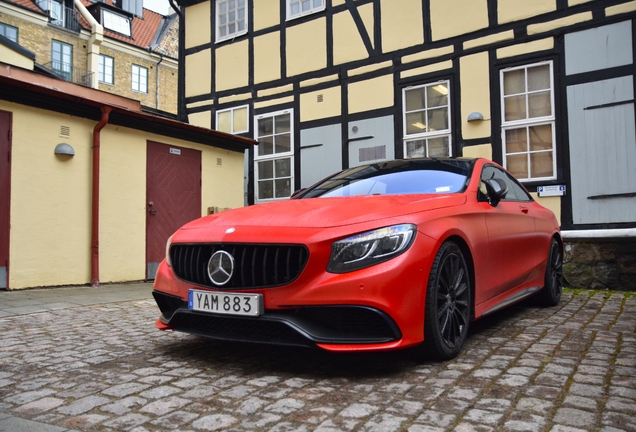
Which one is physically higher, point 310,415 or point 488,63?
point 488,63

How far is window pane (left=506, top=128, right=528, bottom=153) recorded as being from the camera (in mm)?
8039

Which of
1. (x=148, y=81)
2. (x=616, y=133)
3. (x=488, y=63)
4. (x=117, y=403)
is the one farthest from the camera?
(x=148, y=81)


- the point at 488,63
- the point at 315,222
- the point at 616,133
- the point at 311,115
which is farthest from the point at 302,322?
the point at 311,115

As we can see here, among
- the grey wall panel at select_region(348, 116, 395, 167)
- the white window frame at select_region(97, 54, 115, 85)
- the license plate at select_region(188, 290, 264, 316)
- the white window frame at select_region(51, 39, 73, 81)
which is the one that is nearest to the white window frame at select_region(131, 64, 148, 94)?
the white window frame at select_region(97, 54, 115, 85)

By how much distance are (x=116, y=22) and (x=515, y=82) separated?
27120 mm

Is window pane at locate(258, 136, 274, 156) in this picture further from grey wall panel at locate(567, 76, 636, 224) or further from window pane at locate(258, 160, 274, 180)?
grey wall panel at locate(567, 76, 636, 224)

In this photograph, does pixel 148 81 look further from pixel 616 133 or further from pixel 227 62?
pixel 616 133

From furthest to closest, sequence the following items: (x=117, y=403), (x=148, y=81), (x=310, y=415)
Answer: (x=148, y=81) < (x=117, y=403) < (x=310, y=415)

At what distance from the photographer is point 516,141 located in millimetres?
8109

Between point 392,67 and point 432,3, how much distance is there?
4.08 feet

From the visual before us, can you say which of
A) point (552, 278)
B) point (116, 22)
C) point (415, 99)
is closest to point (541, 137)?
point (415, 99)

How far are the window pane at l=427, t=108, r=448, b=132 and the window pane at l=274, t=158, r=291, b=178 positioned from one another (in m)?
3.21

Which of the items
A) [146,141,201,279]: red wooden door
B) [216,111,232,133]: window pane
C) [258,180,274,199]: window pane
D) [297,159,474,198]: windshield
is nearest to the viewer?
[297,159,474,198]: windshield

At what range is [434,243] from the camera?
2.84 meters
